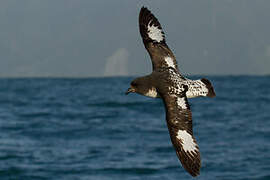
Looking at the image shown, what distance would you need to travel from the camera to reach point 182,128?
864cm

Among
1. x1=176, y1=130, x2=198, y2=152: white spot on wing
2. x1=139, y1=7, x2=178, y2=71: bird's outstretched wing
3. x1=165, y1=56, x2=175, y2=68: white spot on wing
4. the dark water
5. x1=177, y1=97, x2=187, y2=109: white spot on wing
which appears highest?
x1=139, y1=7, x2=178, y2=71: bird's outstretched wing

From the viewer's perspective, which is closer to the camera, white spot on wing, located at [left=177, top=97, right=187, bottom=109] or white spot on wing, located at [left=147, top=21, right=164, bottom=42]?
white spot on wing, located at [left=177, top=97, right=187, bottom=109]

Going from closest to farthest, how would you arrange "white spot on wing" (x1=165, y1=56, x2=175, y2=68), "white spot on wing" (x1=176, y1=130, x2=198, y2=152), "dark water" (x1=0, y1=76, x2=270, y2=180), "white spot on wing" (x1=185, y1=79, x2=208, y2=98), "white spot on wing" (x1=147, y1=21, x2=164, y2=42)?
"white spot on wing" (x1=176, y1=130, x2=198, y2=152) → "white spot on wing" (x1=185, y1=79, x2=208, y2=98) → "white spot on wing" (x1=165, y1=56, x2=175, y2=68) → "white spot on wing" (x1=147, y1=21, x2=164, y2=42) → "dark water" (x1=0, y1=76, x2=270, y2=180)

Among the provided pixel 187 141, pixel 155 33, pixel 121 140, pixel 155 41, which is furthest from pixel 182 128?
pixel 121 140

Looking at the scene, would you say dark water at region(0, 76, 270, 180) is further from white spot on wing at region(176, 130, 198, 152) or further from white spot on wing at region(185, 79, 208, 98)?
white spot on wing at region(176, 130, 198, 152)

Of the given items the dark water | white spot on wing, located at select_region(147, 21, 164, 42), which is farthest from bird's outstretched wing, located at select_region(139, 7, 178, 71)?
the dark water

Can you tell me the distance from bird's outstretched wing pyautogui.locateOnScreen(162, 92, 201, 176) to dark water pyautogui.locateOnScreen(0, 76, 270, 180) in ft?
61.9

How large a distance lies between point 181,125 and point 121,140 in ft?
94.5

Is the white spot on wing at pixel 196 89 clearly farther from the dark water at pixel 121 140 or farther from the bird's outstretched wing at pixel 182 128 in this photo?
the dark water at pixel 121 140

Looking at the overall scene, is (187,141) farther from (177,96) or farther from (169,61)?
(169,61)

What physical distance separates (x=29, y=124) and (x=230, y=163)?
61.8 ft

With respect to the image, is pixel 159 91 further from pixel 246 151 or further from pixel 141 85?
pixel 246 151

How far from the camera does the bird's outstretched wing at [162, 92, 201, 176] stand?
8.56m

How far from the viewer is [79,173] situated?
28094mm
